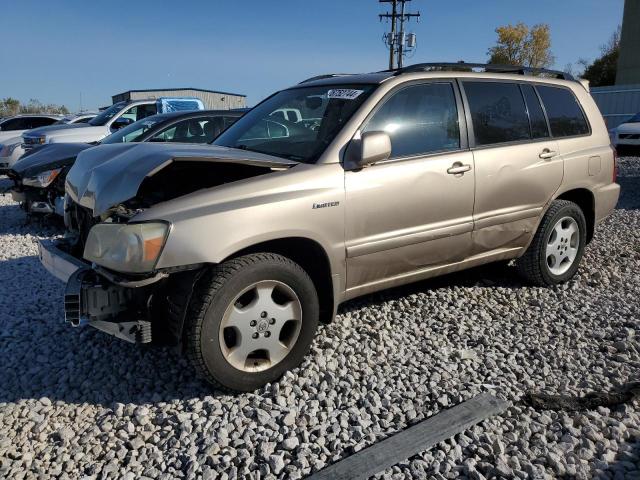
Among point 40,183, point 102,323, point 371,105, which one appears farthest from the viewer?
point 40,183

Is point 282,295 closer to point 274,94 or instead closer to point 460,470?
point 460,470

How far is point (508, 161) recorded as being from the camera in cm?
412

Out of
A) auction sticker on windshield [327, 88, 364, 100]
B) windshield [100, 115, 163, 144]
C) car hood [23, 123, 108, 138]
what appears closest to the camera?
auction sticker on windshield [327, 88, 364, 100]

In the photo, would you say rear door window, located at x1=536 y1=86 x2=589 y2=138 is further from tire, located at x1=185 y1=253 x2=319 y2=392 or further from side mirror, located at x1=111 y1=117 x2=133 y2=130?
side mirror, located at x1=111 y1=117 x2=133 y2=130

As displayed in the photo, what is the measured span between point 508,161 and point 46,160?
596cm

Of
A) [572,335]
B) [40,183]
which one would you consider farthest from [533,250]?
[40,183]

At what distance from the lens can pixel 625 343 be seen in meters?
3.65

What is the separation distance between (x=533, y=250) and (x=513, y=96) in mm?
1337

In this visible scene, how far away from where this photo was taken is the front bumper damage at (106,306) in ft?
8.99

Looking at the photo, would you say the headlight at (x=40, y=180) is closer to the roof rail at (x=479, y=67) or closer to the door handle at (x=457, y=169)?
the roof rail at (x=479, y=67)

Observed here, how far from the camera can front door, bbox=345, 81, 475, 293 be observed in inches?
133

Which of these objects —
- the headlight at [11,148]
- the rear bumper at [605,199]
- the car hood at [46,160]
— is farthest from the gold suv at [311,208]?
the headlight at [11,148]

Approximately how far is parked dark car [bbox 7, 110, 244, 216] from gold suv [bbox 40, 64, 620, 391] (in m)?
3.39

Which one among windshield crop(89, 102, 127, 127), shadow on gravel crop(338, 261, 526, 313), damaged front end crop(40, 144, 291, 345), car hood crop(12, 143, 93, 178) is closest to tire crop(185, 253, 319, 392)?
damaged front end crop(40, 144, 291, 345)
